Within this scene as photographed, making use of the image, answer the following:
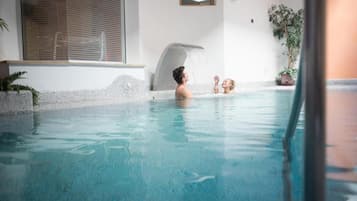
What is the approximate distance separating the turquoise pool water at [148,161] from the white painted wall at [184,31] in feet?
15.2

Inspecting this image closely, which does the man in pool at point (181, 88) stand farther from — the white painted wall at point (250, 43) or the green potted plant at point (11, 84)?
the white painted wall at point (250, 43)

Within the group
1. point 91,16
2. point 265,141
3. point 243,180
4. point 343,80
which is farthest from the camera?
point 91,16

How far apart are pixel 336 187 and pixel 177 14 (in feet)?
23.9

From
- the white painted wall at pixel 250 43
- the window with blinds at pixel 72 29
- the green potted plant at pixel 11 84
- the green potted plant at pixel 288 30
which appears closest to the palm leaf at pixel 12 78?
the green potted plant at pixel 11 84

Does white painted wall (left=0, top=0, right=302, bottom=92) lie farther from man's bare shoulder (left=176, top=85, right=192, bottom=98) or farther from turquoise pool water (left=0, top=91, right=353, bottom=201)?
turquoise pool water (left=0, top=91, right=353, bottom=201)

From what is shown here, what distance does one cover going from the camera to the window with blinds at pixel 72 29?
18.0ft

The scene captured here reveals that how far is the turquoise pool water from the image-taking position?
4.41 feet

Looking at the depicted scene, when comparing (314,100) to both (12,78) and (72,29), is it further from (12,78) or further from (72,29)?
(72,29)

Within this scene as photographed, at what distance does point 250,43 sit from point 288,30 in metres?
1.61

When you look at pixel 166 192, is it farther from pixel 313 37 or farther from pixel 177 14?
pixel 177 14

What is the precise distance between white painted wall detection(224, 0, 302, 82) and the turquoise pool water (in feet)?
19.6

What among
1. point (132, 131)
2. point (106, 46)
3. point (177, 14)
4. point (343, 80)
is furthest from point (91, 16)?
point (343, 80)

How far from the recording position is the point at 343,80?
4.83 meters

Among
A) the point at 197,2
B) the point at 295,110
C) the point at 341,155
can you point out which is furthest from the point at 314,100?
the point at 197,2
